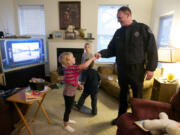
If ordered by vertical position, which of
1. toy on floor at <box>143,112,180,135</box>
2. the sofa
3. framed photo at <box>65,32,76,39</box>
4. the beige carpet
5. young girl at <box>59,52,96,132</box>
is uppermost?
framed photo at <box>65,32,76,39</box>

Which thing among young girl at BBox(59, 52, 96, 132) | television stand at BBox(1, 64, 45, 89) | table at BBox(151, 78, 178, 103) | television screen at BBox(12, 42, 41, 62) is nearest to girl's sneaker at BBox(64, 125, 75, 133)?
young girl at BBox(59, 52, 96, 132)

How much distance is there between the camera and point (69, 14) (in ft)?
12.8

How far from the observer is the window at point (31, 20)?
13.2 ft

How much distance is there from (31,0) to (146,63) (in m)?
3.79

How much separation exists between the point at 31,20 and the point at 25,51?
134 cm

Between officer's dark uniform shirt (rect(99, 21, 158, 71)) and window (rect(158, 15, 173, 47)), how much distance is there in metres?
1.73

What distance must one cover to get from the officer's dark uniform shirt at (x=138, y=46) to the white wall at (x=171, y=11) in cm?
122

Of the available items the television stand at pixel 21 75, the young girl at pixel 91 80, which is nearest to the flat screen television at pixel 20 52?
the television stand at pixel 21 75

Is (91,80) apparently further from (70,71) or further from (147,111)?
(147,111)

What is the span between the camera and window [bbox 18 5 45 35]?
13.2ft

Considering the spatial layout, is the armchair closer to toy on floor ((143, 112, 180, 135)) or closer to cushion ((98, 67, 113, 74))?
toy on floor ((143, 112, 180, 135))

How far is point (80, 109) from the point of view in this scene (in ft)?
8.11

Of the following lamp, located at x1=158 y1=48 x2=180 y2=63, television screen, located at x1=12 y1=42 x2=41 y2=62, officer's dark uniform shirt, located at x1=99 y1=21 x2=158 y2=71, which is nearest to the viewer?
officer's dark uniform shirt, located at x1=99 y1=21 x2=158 y2=71

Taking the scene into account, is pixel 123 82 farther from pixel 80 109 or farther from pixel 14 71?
pixel 14 71
